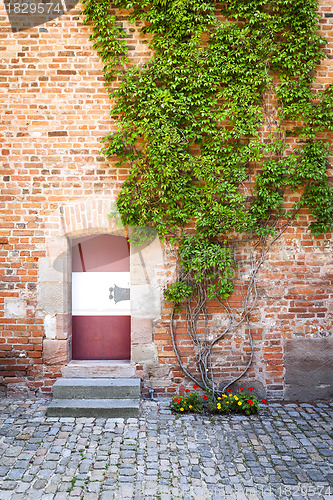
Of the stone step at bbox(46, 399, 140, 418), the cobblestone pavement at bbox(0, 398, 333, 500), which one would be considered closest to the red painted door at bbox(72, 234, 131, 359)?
the stone step at bbox(46, 399, 140, 418)

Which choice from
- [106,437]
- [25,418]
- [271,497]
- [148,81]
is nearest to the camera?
[271,497]

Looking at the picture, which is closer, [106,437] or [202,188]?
[106,437]

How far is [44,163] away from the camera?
15.1 feet

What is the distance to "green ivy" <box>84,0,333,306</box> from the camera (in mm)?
4391

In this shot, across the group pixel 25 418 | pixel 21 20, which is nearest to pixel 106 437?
pixel 25 418

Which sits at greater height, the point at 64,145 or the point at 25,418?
the point at 64,145

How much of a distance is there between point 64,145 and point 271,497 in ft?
14.2

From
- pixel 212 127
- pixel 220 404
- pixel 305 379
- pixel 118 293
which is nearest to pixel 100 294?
pixel 118 293

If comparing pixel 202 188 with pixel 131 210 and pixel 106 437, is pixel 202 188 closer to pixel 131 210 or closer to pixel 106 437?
pixel 131 210

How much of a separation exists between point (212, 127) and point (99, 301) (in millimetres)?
2736

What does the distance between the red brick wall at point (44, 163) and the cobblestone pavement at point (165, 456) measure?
612 millimetres

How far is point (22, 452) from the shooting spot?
11.2 ft

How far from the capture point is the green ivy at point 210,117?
4.39 meters

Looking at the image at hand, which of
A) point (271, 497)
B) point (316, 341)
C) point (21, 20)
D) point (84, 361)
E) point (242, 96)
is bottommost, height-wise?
point (271, 497)
